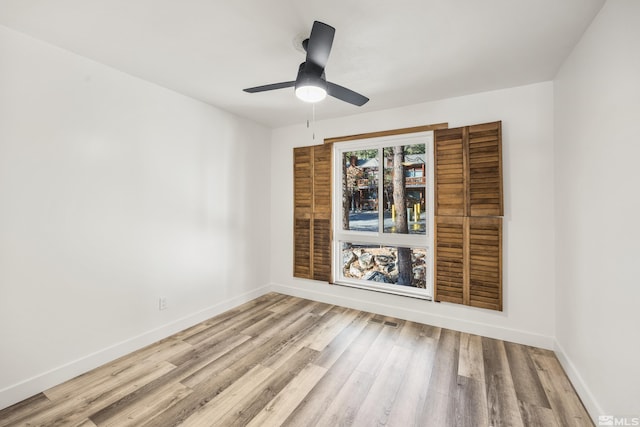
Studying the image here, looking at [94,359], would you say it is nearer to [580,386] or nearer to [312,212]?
[312,212]

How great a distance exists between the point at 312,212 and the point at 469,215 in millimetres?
1967

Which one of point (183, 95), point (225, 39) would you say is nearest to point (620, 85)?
point (225, 39)

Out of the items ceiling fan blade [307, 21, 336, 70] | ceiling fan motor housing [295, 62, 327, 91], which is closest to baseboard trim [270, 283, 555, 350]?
ceiling fan motor housing [295, 62, 327, 91]

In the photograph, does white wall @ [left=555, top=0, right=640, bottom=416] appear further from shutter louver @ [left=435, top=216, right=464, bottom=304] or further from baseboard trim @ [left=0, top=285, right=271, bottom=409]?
baseboard trim @ [left=0, top=285, right=271, bottom=409]

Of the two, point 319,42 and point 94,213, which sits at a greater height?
point 319,42

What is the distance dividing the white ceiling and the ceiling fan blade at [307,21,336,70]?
233mm

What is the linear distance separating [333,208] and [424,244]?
1.26 metres

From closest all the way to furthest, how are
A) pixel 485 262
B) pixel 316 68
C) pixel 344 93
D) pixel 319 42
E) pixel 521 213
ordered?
pixel 319 42 → pixel 316 68 → pixel 344 93 → pixel 521 213 → pixel 485 262

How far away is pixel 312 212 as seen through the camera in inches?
151

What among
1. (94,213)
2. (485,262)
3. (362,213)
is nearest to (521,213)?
(485,262)

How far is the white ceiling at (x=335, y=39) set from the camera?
158 centimetres

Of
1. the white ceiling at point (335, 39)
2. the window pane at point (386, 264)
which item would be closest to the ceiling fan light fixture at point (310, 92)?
the white ceiling at point (335, 39)

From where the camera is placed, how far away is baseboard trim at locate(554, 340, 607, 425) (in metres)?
1.65

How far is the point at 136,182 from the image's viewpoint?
2.50 metres
